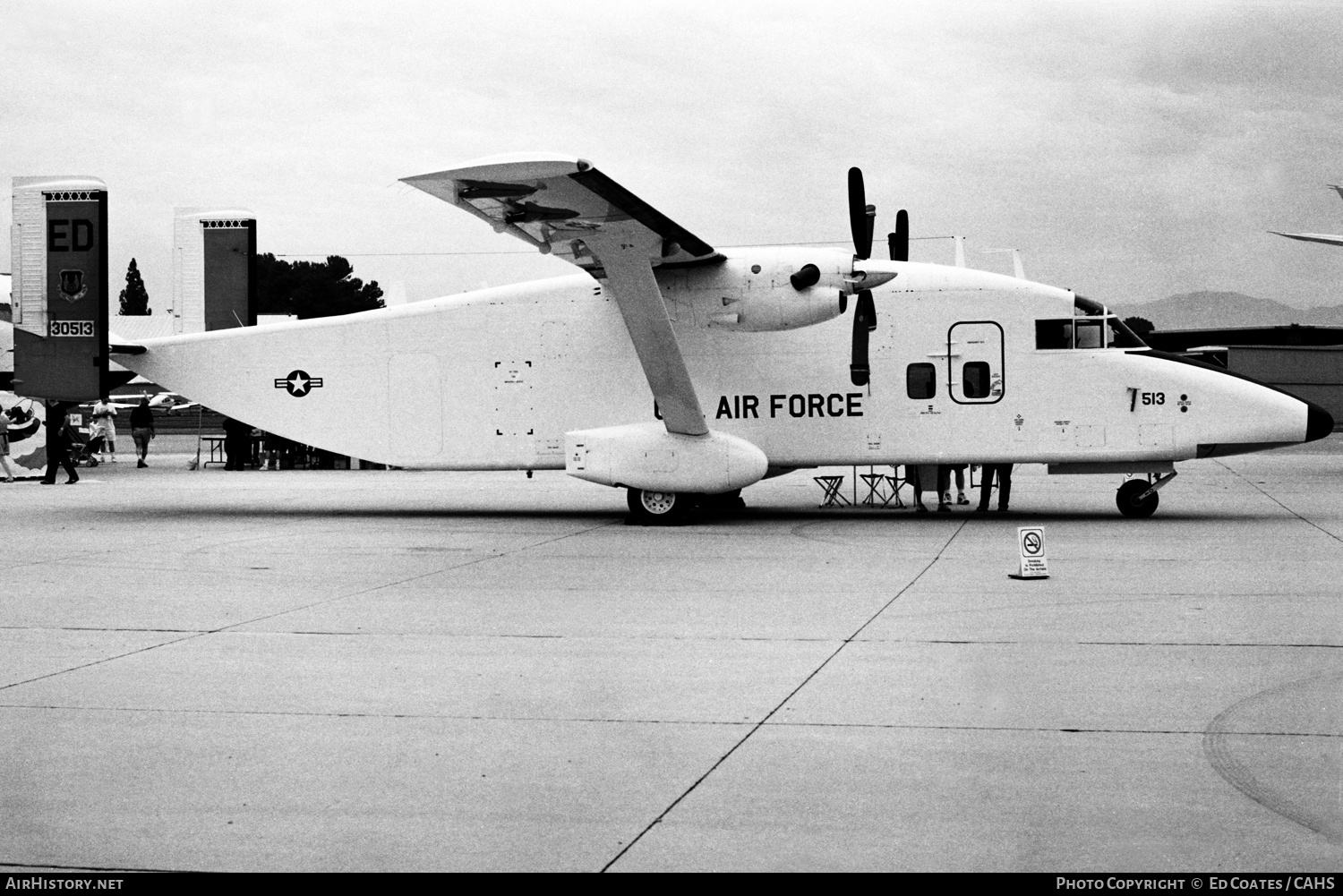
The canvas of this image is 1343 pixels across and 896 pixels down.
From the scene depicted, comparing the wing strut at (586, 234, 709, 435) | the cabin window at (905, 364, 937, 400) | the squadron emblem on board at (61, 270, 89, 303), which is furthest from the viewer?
the squadron emblem on board at (61, 270, 89, 303)

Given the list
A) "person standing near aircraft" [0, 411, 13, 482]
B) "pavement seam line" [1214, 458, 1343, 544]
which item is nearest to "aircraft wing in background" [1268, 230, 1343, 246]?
"pavement seam line" [1214, 458, 1343, 544]

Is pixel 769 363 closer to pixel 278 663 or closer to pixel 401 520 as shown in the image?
pixel 401 520

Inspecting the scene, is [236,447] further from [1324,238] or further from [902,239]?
[1324,238]

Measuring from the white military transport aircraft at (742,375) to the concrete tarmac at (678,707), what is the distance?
118 inches

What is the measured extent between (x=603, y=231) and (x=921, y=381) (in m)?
4.67

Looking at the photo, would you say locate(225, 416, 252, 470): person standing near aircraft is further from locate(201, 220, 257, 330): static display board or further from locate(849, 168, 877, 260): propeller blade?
locate(849, 168, 877, 260): propeller blade

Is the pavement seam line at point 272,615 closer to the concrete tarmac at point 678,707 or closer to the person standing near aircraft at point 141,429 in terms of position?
the concrete tarmac at point 678,707

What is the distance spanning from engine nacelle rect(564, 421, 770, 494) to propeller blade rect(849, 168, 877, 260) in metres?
2.88

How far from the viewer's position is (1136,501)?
17094mm

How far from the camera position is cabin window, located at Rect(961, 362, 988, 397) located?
1692 centimetres

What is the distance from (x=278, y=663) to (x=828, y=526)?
9.79m

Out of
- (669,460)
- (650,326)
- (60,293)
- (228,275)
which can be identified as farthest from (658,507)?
(60,293)

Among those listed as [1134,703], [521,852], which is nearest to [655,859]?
[521,852]

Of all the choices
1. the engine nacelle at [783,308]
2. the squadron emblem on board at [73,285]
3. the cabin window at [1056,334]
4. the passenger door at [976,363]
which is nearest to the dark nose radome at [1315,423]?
the cabin window at [1056,334]
